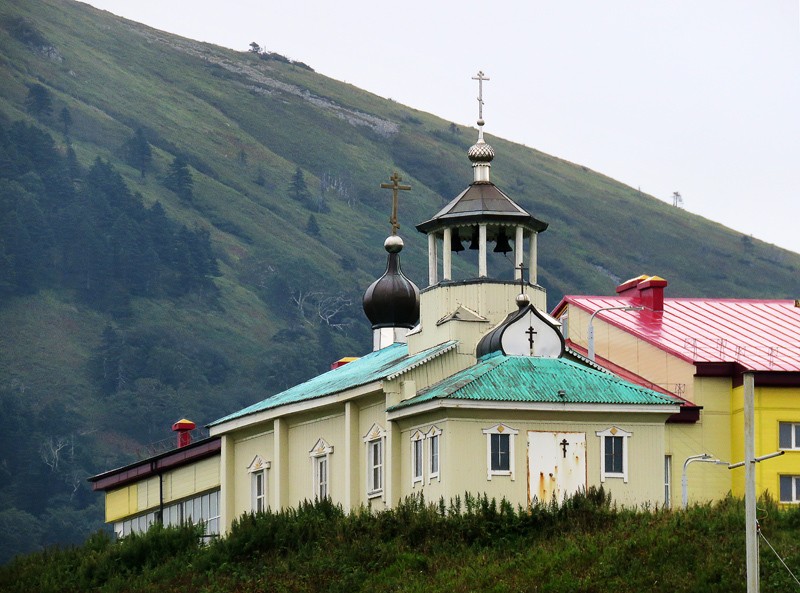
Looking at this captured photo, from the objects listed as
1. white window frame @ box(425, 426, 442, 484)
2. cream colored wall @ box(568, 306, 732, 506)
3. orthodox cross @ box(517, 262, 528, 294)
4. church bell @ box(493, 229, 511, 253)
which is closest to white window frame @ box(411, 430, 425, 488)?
white window frame @ box(425, 426, 442, 484)

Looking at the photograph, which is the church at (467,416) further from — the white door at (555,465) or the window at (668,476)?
the window at (668,476)

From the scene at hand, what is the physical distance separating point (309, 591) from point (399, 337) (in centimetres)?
2466

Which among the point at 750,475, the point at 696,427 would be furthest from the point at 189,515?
the point at 750,475

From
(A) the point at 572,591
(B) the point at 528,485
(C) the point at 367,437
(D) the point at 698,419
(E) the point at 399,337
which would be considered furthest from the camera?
(E) the point at 399,337

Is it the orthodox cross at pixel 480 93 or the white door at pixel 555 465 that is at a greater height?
the orthodox cross at pixel 480 93

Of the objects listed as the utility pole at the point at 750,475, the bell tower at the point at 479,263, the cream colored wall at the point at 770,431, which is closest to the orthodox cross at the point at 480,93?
the bell tower at the point at 479,263

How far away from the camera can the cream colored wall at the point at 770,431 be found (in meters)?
66.5

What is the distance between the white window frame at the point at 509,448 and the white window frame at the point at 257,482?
13458 millimetres

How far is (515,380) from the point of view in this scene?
181 ft

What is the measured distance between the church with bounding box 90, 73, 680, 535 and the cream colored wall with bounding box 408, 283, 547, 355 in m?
0.04

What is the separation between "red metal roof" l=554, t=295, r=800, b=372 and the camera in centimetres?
6844

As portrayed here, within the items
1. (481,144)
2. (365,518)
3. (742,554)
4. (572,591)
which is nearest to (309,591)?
(365,518)

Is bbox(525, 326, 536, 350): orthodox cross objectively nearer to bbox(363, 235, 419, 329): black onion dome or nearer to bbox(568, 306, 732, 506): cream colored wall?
bbox(568, 306, 732, 506): cream colored wall

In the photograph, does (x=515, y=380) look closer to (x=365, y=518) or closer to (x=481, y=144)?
(x=365, y=518)
